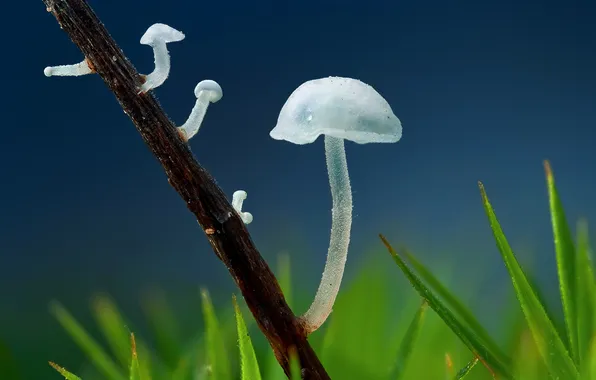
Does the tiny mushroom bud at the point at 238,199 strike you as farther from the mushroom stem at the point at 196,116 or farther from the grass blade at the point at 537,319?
the grass blade at the point at 537,319

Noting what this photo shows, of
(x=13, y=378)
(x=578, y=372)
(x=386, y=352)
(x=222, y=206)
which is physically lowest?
(x=578, y=372)

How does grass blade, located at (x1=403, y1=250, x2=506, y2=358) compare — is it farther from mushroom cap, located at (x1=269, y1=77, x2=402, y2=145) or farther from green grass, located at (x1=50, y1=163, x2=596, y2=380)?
mushroom cap, located at (x1=269, y1=77, x2=402, y2=145)

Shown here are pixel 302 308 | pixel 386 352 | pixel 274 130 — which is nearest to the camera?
pixel 274 130

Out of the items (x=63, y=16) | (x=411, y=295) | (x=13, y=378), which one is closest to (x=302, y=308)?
(x=411, y=295)

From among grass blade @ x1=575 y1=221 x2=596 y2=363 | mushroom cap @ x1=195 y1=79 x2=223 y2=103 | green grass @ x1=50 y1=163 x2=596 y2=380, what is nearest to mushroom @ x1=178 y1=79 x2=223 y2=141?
mushroom cap @ x1=195 y1=79 x2=223 y2=103

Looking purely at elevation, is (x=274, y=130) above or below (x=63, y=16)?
below

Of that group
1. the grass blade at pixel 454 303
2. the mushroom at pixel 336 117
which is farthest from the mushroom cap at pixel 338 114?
the grass blade at pixel 454 303

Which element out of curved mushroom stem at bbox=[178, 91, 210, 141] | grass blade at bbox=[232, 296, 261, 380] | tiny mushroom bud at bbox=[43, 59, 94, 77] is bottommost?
grass blade at bbox=[232, 296, 261, 380]

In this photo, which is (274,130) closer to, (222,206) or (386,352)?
(222,206)
